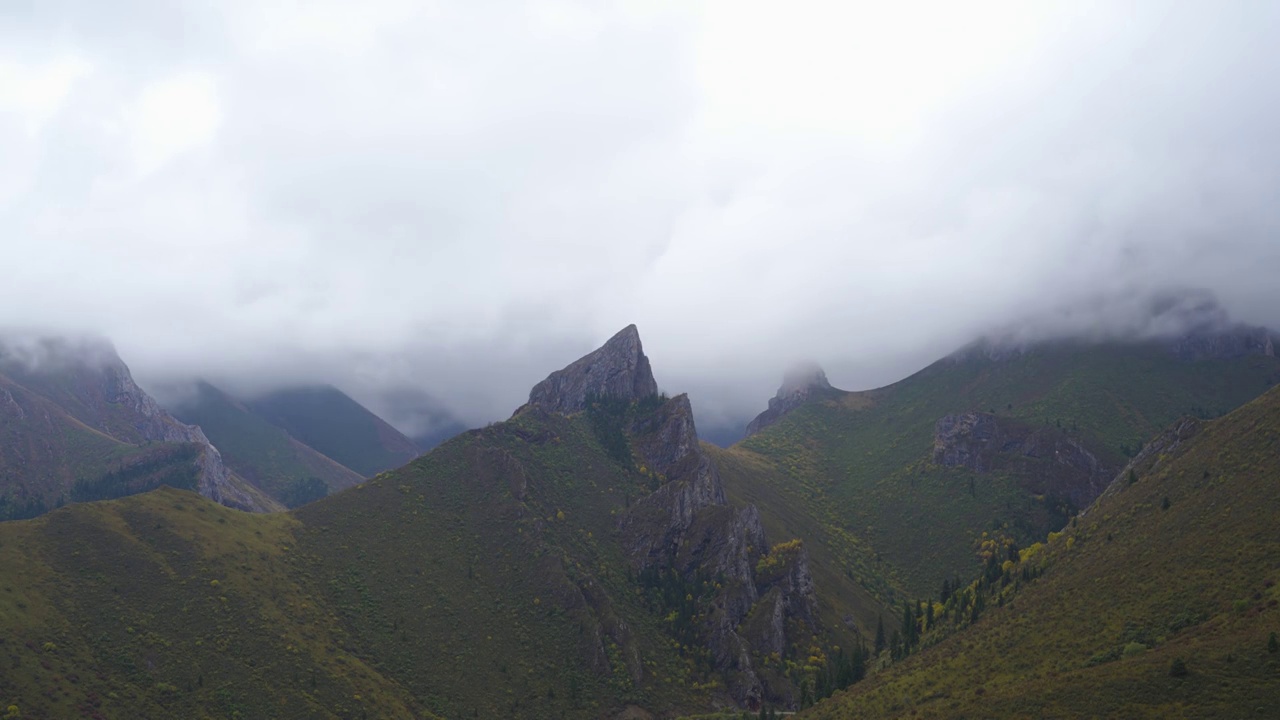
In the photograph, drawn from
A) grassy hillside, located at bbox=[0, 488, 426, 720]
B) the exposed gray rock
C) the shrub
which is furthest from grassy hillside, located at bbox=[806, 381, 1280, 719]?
grassy hillside, located at bbox=[0, 488, 426, 720]

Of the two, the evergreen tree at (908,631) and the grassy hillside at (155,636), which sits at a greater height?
the grassy hillside at (155,636)

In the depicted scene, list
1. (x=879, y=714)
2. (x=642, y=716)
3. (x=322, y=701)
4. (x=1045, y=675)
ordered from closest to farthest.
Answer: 1. (x=1045, y=675)
2. (x=879, y=714)
3. (x=322, y=701)
4. (x=642, y=716)

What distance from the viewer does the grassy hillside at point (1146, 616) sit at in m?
95.3

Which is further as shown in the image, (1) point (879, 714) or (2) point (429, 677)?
(2) point (429, 677)

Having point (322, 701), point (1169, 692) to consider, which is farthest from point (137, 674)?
point (1169, 692)

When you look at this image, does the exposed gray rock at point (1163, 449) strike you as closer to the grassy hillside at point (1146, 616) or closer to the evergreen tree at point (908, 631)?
the grassy hillside at point (1146, 616)

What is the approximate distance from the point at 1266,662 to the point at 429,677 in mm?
168552

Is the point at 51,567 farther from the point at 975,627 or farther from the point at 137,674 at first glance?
the point at 975,627

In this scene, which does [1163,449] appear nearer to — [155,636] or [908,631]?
[908,631]

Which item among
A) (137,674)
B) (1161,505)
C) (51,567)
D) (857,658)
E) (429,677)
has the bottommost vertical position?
(857,658)

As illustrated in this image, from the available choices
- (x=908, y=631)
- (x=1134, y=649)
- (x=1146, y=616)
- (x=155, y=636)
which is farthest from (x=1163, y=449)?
(x=155, y=636)

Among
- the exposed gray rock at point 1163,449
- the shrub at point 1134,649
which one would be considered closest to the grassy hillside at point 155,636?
the shrub at point 1134,649

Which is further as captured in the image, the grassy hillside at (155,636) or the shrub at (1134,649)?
the grassy hillside at (155,636)

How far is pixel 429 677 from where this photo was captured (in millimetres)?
190875
